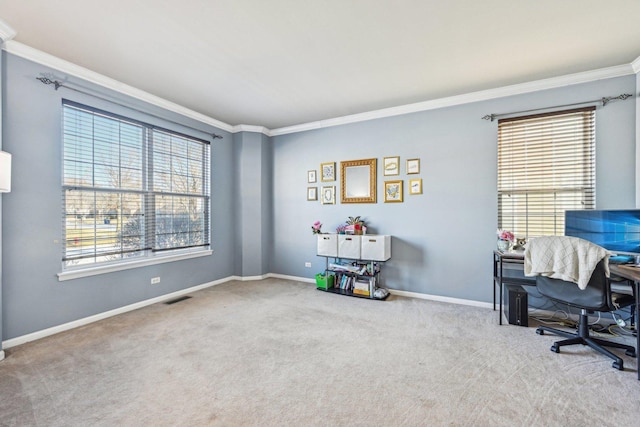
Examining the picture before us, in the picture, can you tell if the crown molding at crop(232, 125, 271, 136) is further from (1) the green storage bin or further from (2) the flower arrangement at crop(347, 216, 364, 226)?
(1) the green storage bin

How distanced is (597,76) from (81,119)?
5.53 metres

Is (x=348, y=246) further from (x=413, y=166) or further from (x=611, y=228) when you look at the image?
(x=611, y=228)

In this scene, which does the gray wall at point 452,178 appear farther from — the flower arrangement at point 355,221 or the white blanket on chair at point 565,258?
the white blanket on chair at point 565,258

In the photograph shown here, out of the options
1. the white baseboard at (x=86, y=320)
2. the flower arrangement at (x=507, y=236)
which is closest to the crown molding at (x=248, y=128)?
the white baseboard at (x=86, y=320)

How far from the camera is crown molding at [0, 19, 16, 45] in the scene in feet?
7.25

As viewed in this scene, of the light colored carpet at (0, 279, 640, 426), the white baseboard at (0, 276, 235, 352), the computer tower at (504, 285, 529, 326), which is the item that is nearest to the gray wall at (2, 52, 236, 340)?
the white baseboard at (0, 276, 235, 352)

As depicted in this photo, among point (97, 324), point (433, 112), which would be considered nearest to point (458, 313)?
point (433, 112)

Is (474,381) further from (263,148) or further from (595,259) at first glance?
(263,148)

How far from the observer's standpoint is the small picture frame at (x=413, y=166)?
3941 millimetres

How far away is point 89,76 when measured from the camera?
3.01 metres

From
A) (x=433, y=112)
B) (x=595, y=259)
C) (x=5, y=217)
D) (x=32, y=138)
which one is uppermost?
(x=433, y=112)

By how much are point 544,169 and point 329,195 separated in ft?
9.22

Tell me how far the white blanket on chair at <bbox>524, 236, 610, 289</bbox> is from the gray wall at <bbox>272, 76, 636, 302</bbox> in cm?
100

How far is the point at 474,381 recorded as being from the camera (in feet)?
6.48
